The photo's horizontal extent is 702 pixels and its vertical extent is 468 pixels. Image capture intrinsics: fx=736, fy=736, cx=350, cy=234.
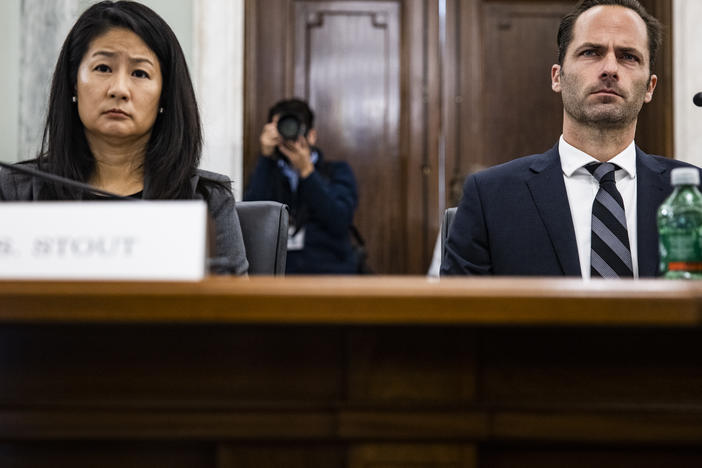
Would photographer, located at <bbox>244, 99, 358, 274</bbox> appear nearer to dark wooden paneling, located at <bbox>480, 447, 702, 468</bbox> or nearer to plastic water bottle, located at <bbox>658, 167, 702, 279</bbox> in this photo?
plastic water bottle, located at <bbox>658, 167, 702, 279</bbox>

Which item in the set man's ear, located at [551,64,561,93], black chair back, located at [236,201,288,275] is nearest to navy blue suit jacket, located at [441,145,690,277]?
man's ear, located at [551,64,561,93]

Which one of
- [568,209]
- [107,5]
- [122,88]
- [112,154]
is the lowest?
[568,209]

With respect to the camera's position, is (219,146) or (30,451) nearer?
(30,451)

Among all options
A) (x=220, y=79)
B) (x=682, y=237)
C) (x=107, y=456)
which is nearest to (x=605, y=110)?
Answer: (x=682, y=237)

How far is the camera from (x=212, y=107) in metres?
2.81

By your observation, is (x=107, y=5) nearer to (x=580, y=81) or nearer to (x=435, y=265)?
(x=580, y=81)

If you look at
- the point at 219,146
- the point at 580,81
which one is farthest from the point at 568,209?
the point at 219,146

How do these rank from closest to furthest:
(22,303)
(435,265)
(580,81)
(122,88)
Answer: (22,303), (122,88), (580,81), (435,265)

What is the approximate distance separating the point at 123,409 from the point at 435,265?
7.30 ft

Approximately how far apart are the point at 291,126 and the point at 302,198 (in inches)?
9.9

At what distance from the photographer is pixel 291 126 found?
100 inches

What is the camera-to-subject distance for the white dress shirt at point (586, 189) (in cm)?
135

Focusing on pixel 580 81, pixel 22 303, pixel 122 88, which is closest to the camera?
pixel 22 303

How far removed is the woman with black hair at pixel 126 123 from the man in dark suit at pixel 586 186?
→ 0.47 metres
